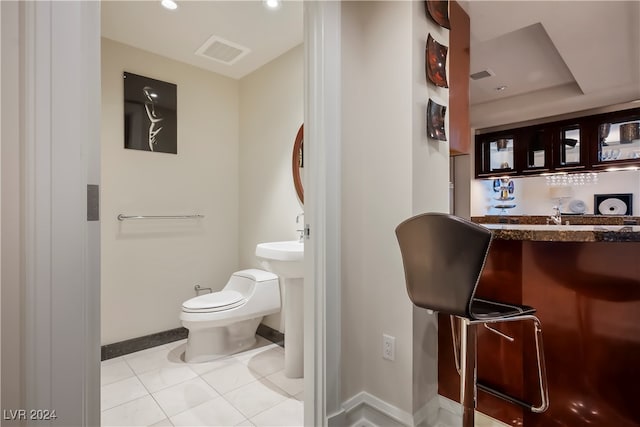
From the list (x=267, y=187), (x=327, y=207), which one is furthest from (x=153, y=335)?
(x=327, y=207)

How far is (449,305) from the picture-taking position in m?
1.11

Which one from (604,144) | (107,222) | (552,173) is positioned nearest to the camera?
(107,222)

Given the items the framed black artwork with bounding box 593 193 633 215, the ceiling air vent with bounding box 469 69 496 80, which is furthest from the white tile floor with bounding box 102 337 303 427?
the framed black artwork with bounding box 593 193 633 215

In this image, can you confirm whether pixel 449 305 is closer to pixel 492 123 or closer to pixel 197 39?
pixel 197 39

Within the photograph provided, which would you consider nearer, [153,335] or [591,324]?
[591,324]

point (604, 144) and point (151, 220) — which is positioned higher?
point (604, 144)

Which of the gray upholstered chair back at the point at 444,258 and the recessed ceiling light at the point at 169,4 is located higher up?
the recessed ceiling light at the point at 169,4

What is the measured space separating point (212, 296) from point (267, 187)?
1.04 meters

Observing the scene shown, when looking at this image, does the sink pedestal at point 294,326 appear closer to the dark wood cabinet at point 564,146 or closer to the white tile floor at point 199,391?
the white tile floor at point 199,391

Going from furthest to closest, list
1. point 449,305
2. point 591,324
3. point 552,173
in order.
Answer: point 552,173 < point 591,324 < point 449,305

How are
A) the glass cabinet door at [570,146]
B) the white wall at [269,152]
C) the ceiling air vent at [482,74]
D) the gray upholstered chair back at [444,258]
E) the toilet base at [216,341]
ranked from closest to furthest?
the gray upholstered chair back at [444,258]
the toilet base at [216,341]
the white wall at [269,152]
the ceiling air vent at [482,74]
the glass cabinet door at [570,146]

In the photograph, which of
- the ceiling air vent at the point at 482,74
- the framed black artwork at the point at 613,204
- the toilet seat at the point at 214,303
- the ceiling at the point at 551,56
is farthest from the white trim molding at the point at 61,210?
the framed black artwork at the point at 613,204

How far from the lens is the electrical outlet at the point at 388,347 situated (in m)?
1.52

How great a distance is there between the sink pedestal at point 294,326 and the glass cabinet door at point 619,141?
4061 mm
